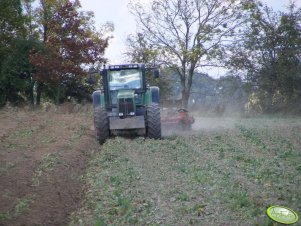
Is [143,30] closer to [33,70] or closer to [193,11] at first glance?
[193,11]

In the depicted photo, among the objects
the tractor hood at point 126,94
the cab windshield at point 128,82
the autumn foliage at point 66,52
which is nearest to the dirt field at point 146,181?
the tractor hood at point 126,94

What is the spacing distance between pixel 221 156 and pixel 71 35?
67.4ft

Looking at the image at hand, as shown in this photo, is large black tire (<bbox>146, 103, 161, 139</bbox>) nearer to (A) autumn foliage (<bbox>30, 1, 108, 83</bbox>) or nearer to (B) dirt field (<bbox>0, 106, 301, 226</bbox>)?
(B) dirt field (<bbox>0, 106, 301, 226</bbox>)

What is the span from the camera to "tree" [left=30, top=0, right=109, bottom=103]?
28.7 m

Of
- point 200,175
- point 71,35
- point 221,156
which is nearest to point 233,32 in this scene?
point 71,35

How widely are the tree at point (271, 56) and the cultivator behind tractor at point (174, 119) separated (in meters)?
13.7

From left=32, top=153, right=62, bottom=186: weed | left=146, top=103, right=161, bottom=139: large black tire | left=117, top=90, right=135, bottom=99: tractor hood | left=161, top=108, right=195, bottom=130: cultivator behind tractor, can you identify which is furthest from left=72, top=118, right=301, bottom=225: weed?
left=161, top=108, right=195, bottom=130: cultivator behind tractor

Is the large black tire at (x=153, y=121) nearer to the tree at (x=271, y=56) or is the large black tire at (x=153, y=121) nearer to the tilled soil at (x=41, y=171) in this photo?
the tilled soil at (x=41, y=171)

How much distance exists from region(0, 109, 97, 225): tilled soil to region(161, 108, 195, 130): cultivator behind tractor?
11.0ft

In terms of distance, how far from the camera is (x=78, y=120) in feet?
70.1

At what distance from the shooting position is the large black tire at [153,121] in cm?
1571

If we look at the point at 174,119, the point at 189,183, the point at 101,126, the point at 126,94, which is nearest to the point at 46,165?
the point at 189,183

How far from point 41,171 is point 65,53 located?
67.7 feet

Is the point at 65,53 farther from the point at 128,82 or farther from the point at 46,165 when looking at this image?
the point at 46,165
